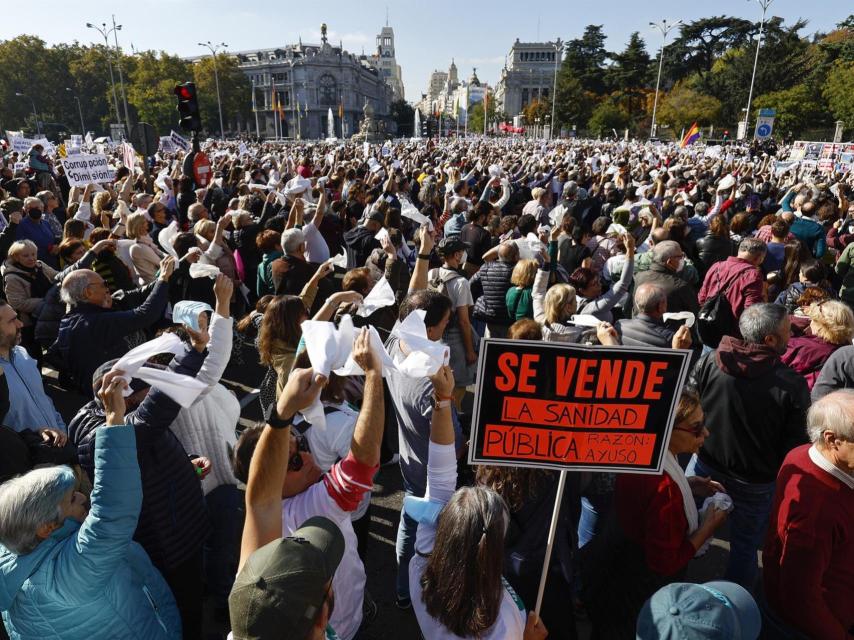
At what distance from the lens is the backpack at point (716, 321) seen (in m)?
4.71

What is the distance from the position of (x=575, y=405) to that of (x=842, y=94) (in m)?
49.0

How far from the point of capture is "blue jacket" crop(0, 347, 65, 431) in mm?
3295

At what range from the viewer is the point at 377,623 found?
10.5ft

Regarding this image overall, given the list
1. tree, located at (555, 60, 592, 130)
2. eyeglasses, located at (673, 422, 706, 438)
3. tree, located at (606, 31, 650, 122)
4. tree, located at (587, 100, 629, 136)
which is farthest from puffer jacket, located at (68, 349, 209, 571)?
tree, located at (606, 31, 650, 122)

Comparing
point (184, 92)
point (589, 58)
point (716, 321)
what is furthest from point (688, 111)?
point (716, 321)

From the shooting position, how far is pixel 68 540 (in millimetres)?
1941

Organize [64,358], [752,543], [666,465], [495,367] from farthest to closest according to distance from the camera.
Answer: [64,358] → [752,543] → [666,465] → [495,367]

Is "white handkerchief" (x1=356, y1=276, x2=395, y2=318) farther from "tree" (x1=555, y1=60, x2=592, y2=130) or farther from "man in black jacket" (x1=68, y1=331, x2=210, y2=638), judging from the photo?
"tree" (x1=555, y1=60, x2=592, y2=130)

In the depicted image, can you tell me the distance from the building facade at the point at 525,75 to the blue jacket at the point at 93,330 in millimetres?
126181

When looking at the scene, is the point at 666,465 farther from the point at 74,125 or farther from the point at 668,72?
the point at 74,125

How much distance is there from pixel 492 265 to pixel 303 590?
4.15m

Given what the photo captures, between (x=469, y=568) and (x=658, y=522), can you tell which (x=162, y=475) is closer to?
(x=469, y=568)

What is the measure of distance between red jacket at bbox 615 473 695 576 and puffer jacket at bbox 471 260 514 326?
2.94 metres

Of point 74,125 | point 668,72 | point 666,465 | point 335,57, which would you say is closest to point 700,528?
point 666,465
